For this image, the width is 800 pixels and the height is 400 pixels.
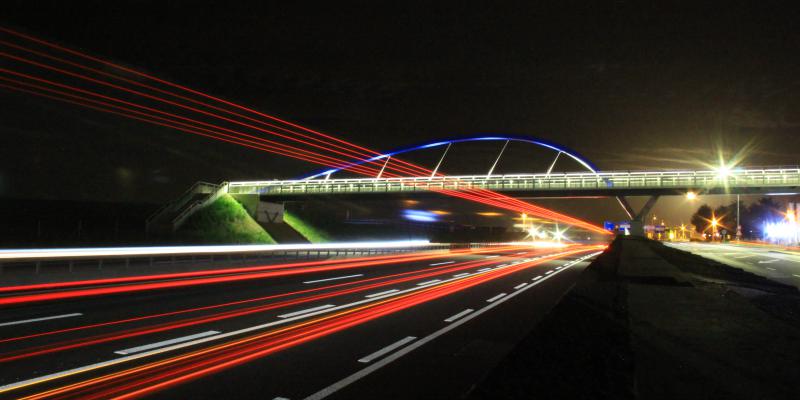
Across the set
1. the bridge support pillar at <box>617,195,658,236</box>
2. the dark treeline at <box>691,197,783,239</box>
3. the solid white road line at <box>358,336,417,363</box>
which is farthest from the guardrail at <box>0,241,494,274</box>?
the dark treeline at <box>691,197,783,239</box>

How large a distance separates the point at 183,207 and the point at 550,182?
140 feet

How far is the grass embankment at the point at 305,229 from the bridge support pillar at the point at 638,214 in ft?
130

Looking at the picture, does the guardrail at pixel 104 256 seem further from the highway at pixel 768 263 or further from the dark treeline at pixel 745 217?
the dark treeline at pixel 745 217

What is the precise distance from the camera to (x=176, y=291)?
1442 cm

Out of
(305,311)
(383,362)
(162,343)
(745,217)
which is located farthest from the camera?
(745,217)

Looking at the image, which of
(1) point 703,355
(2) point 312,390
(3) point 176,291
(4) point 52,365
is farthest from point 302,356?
(3) point 176,291

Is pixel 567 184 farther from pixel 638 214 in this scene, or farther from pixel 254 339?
pixel 254 339

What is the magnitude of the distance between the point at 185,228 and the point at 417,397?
164 ft

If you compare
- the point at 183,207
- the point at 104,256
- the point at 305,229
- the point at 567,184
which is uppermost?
the point at 567,184

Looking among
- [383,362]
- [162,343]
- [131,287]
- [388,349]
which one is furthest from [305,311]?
[131,287]

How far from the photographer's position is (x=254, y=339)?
26.0ft

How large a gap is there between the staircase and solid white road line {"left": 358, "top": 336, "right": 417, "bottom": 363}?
151 feet

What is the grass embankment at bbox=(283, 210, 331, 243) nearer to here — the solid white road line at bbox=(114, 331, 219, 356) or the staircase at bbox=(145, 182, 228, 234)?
the staircase at bbox=(145, 182, 228, 234)

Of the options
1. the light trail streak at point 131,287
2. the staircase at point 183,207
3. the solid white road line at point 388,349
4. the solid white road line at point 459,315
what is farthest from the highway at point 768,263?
the staircase at point 183,207
